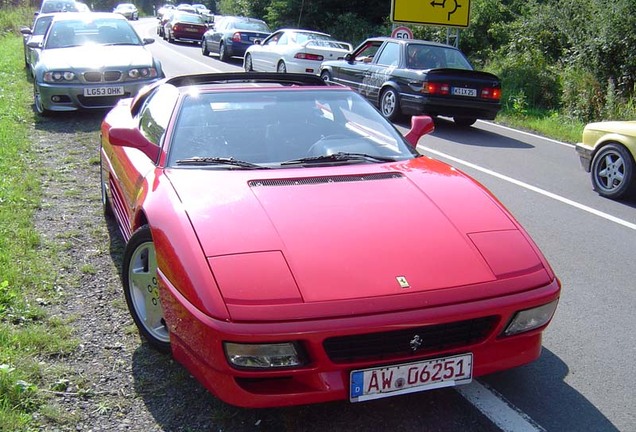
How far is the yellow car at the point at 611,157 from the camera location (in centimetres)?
716

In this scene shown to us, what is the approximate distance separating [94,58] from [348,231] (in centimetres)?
849

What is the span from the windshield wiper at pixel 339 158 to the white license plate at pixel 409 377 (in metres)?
1.54

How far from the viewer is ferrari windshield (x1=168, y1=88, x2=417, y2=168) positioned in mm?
3887

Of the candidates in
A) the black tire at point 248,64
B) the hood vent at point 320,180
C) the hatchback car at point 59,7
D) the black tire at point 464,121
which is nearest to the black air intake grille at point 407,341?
the hood vent at point 320,180

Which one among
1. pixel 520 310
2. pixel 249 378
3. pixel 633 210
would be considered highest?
pixel 520 310

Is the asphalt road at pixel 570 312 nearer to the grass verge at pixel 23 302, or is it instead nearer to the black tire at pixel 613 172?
the black tire at pixel 613 172

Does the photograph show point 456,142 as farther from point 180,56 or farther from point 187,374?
point 180,56

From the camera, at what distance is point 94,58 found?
33.8ft

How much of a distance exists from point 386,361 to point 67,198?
455 cm

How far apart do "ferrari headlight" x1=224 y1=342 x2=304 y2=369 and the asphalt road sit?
700mm

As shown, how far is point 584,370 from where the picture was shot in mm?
3494

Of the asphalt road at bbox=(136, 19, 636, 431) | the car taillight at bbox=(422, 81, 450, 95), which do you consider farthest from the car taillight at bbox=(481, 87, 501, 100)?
the asphalt road at bbox=(136, 19, 636, 431)

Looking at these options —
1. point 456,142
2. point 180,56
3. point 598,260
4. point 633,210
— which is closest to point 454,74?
point 456,142

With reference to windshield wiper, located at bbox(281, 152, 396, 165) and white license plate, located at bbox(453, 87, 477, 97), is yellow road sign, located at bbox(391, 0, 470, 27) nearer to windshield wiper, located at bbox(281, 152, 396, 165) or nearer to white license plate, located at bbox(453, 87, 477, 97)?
white license plate, located at bbox(453, 87, 477, 97)
